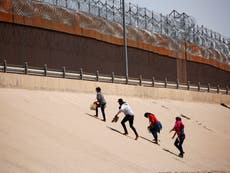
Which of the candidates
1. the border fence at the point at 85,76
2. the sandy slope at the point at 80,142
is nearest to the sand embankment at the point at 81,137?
the sandy slope at the point at 80,142

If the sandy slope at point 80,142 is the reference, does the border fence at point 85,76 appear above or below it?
above

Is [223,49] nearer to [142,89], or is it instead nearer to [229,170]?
[142,89]

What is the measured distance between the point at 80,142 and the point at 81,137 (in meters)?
0.96

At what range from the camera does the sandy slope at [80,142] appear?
16.2 m

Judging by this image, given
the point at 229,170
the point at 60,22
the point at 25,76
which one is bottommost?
the point at 229,170

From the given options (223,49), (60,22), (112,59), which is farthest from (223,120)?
(223,49)

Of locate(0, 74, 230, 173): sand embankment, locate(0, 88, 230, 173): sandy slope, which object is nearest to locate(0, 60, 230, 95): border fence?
locate(0, 74, 230, 173): sand embankment

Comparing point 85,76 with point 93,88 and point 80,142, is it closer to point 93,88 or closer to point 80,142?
point 93,88

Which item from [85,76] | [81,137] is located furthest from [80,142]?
[85,76]

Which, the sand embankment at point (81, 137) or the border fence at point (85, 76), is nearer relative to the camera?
the sand embankment at point (81, 137)

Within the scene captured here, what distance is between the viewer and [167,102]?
40.5 metres

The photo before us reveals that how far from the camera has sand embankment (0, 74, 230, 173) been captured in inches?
647

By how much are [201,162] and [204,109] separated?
66.9ft

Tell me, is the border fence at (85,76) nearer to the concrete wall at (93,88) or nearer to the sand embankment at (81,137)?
the concrete wall at (93,88)
